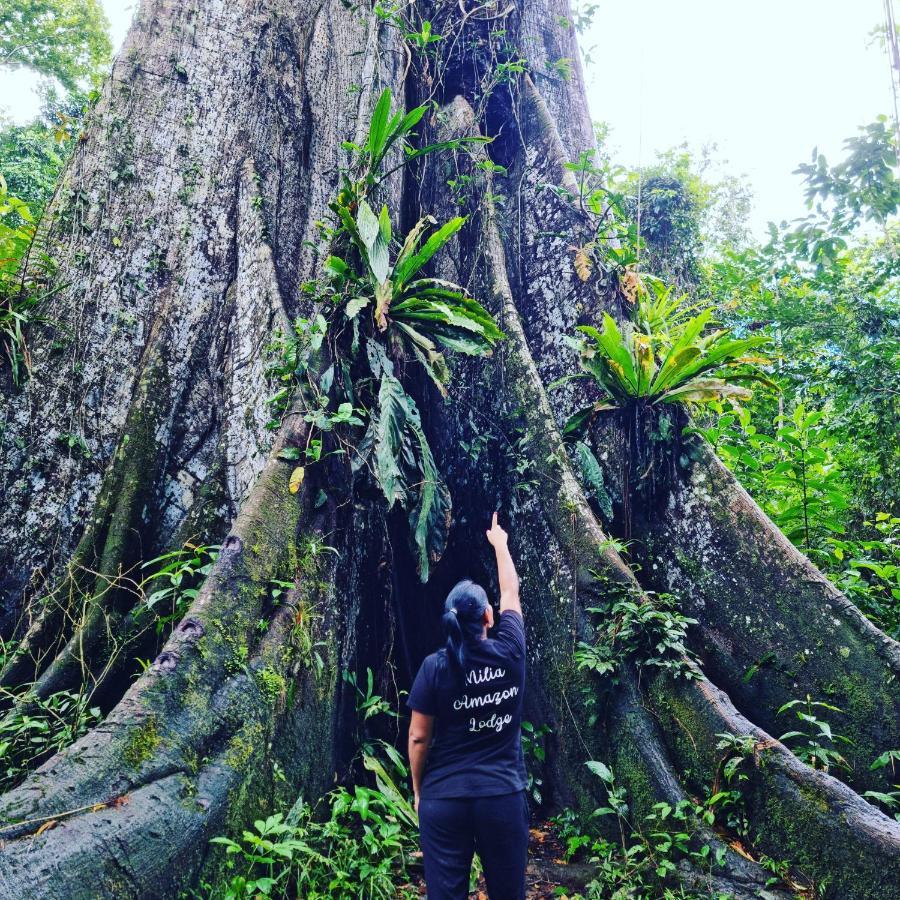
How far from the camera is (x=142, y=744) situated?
105 inches

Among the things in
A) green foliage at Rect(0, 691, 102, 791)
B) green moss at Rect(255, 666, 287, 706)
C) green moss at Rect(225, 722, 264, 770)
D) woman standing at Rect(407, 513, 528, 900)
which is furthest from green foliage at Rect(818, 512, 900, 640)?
green foliage at Rect(0, 691, 102, 791)

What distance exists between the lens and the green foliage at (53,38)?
20625 millimetres

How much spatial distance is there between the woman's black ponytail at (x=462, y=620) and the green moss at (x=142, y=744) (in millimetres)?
1220

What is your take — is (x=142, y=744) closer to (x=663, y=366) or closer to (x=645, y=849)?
(x=645, y=849)

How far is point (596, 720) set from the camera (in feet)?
12.2

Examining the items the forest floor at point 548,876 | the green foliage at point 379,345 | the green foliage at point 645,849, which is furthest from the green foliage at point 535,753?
the green foliage at point 379,345

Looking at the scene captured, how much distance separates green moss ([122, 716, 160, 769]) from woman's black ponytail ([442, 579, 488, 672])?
122cm

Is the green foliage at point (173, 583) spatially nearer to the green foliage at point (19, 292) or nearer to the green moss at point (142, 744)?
the green moss at point (142, 744)

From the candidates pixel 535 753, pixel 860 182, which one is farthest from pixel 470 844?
pixel 860 182

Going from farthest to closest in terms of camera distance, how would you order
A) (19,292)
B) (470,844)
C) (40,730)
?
1. (19,292)
2. (40,730)
3. (470,844)

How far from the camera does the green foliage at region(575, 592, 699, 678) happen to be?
3.62m

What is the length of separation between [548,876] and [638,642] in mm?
1254

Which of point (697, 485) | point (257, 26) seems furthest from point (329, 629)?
point (257, 26)

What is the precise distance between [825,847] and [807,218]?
7.22 meters
